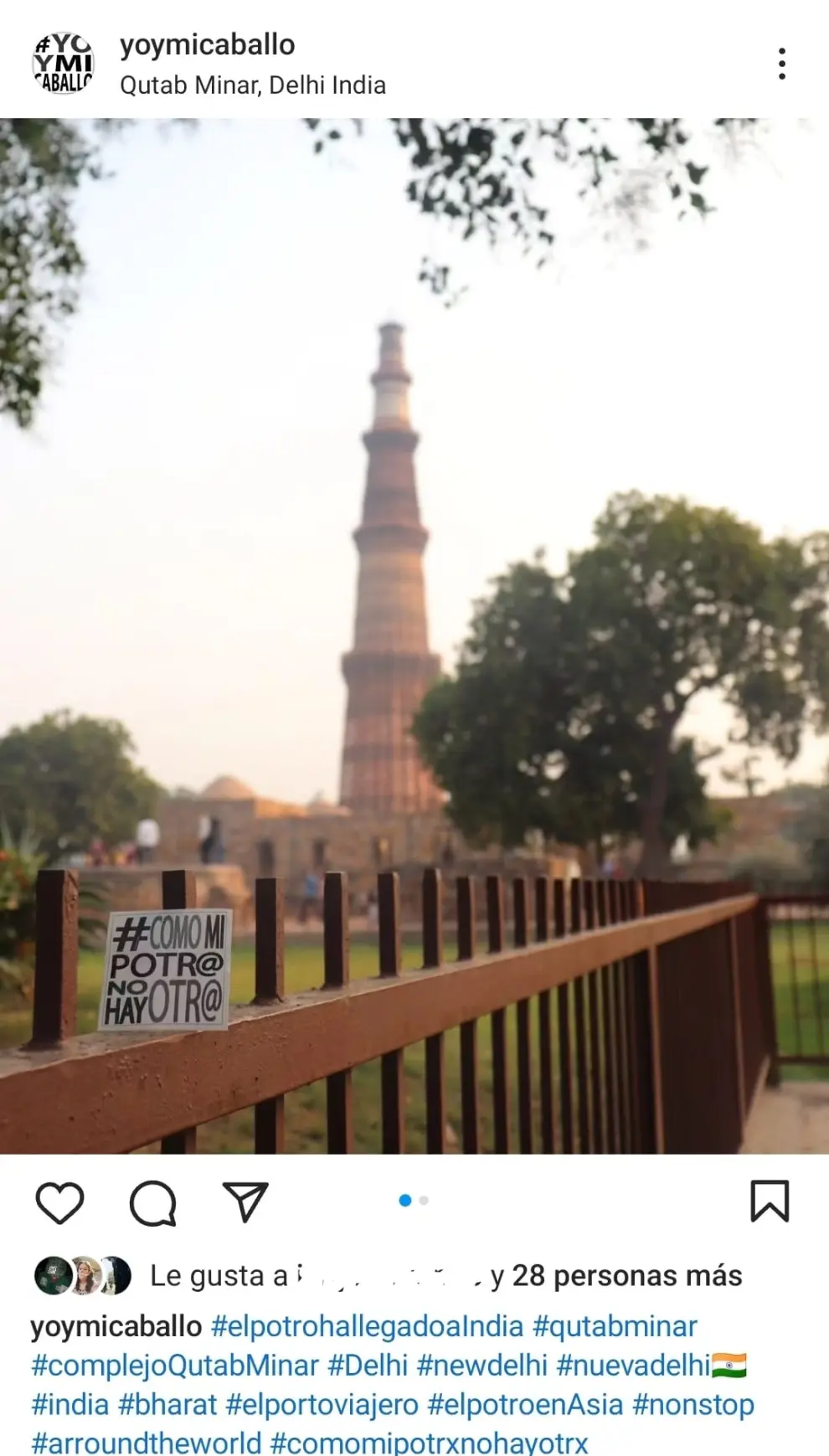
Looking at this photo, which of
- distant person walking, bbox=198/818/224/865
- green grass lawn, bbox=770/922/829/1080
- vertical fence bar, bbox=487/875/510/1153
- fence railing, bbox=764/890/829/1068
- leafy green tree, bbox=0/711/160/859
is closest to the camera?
vertical fence bar, bbox=487/875/510/1153

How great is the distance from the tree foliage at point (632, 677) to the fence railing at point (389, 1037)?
25.2m

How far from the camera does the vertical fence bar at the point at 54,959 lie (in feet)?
2.93

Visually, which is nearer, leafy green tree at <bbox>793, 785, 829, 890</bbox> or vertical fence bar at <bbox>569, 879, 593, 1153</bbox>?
vertical fence bar at <bbox>569, 879, 593, 1153</bbox>

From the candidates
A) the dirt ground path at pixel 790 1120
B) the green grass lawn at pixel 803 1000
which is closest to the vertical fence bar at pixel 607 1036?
the dirt ground path at pixel 790 1120

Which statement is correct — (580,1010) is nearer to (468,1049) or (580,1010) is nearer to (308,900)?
(468,1049)
